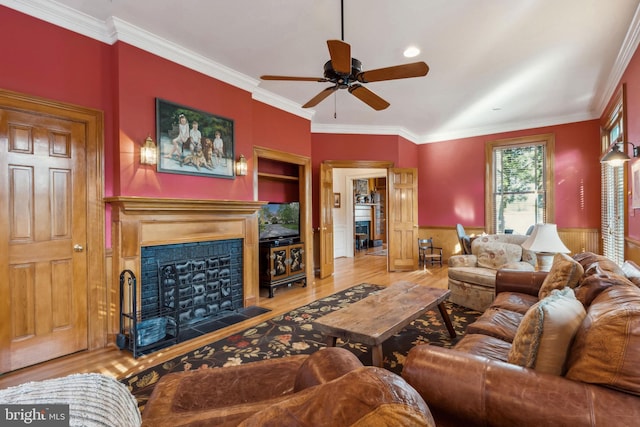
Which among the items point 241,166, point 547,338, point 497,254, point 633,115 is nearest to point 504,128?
point 633,115

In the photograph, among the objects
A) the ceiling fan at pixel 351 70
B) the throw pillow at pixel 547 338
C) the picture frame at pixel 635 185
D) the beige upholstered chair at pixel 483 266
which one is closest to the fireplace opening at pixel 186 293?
the ceiling fan at pixel 351 70

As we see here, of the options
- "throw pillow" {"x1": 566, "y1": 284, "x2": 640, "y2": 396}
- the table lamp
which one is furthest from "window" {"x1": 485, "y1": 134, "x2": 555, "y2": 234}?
"throw pillow" {"x1": 566, "y1": 284, "x2": 640, "y2": 396}

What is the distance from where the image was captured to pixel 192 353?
2801 mm

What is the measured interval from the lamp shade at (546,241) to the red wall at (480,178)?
11.9 ft

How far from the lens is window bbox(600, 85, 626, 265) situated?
159 inches

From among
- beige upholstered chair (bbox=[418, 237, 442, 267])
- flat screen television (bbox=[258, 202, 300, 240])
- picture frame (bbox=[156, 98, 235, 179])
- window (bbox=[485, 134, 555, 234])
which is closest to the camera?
picture frame (bbox=[156, 98, 235, 179])

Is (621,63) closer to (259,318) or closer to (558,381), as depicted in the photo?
(558,381)

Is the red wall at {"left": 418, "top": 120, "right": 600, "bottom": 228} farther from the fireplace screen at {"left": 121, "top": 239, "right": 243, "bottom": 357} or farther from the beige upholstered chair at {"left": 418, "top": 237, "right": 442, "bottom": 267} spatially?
the fireplace screen at {"left": 121, "top": 239, "right": 243, "bottom": 357}

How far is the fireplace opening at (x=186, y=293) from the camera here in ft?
9.92

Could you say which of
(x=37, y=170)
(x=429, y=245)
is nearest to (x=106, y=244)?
(x=37, y=170)

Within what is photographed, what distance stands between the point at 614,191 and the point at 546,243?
2898 mm

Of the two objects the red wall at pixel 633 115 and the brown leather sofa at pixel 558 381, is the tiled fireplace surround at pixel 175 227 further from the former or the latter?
the red wall at pixel 633 115

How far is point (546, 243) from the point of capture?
305 cm

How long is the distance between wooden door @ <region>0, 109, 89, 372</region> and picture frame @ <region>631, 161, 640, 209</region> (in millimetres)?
5441
